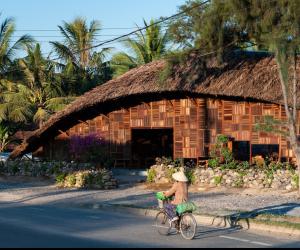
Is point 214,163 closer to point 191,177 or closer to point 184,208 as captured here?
point 191,177

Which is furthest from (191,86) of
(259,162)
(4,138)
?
(4,138)

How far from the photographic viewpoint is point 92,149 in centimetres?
2850

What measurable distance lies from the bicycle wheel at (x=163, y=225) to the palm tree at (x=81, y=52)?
26.3m

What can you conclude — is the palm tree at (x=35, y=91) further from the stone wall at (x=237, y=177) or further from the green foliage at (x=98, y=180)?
the stone wall at (x=237, y=177)

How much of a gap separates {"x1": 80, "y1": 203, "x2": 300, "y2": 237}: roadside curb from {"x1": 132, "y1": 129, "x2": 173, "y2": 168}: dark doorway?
13.0 meters

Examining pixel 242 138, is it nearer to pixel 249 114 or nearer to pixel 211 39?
pixel 249 114

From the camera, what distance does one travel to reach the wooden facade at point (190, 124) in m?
24.1

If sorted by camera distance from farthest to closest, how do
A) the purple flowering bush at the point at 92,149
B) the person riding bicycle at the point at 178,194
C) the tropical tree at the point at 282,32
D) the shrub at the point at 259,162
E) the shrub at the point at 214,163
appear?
the purple flowering bush at the point at 92,149 < the shrub at the point at 214,163 < the shrub at the point at 259,162 < the tropical tree at the point at 282,32 < the person riding bicycle at the point at 178,194

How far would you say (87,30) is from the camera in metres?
41.9

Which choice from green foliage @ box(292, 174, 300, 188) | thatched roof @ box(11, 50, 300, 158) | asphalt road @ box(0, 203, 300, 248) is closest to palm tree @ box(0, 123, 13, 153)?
thatched roof @ box(11, 50, 300, 158)

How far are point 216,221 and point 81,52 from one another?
1134 inches

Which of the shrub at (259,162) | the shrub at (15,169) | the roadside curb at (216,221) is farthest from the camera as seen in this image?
the shrub at (15,169)

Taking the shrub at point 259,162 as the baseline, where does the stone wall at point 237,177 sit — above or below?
below

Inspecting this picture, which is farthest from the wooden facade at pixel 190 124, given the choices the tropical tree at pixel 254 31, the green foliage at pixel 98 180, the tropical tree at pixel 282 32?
the green foliage at pixel 98 180
